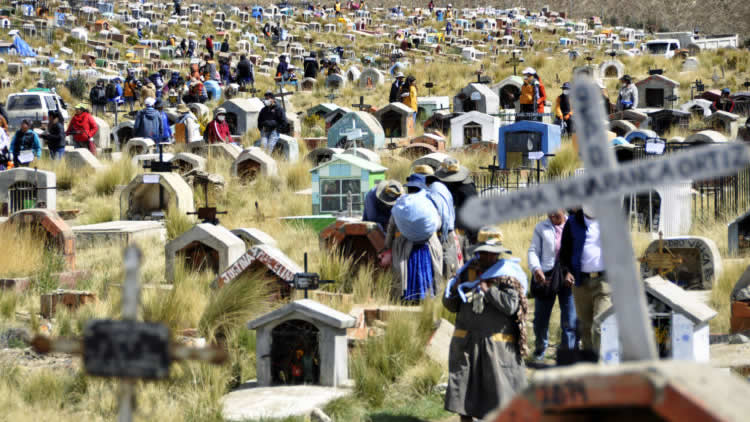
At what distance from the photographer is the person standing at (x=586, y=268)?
911cm

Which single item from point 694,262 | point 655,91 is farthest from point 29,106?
point 694,262

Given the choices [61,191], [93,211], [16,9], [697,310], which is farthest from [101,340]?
[16,9]

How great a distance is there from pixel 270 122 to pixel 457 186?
1128cm

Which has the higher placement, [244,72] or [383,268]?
[244,72]

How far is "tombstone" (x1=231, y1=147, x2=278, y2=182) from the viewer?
812 inches

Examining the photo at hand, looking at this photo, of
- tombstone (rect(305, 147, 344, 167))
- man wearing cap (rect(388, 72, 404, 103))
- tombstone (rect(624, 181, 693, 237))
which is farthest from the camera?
man wearing cap (rect(388, 72, 404, 103))

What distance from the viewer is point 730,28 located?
74.5 meters

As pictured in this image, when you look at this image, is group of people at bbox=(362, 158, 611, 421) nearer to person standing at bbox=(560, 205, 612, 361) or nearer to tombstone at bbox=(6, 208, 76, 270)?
person standing at bbox=(560, 205, 612, 361)

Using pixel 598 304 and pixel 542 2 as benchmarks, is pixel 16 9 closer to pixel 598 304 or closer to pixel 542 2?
pixel 542 2

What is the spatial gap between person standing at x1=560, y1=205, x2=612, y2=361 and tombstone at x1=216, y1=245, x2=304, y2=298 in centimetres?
294

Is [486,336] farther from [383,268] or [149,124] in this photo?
[149,124]

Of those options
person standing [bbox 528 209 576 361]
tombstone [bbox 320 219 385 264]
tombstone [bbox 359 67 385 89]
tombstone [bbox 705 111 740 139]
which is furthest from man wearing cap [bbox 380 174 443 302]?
tombstone [bbox 359 67 385 89]

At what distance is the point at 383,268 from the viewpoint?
12.2 m

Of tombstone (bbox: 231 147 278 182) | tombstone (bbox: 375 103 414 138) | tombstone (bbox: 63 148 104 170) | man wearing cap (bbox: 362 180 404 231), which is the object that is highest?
tombstone (bbox: 375 103 414 138)
